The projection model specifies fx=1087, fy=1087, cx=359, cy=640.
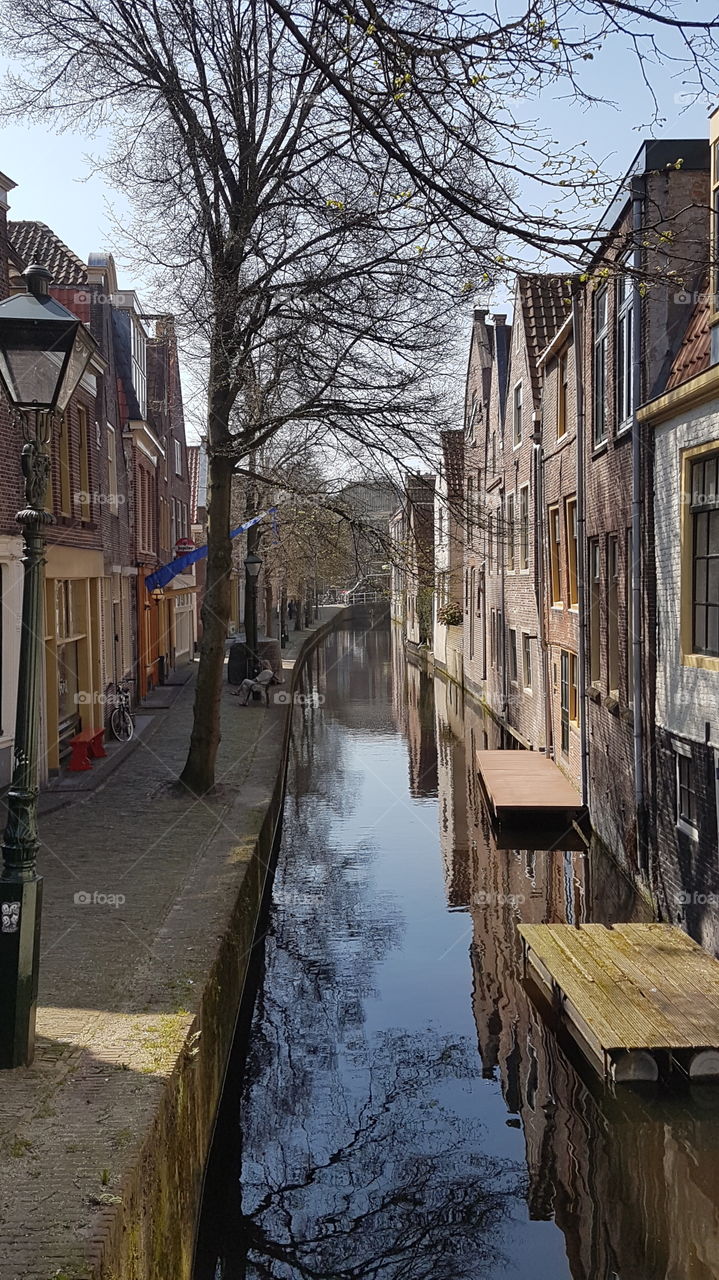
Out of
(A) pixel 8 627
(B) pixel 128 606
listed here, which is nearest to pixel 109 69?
(A) pixel 8 627

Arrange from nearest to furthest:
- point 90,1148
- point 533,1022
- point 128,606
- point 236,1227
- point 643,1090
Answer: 1. point 90,1148
2. point 236,1227
3. point 643,1090
4. point 533,1022
5. point 128,606

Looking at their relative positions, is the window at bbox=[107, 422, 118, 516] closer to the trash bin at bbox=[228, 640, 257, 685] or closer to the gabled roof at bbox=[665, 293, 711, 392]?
the trash bin at bbox=[228, 640, 257, 685]

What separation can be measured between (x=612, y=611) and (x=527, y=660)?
8.70 meters

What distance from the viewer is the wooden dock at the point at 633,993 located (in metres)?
7.26

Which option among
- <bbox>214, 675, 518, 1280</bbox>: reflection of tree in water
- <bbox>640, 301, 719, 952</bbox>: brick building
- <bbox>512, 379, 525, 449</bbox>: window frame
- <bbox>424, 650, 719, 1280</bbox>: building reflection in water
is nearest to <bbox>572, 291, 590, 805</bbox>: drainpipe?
<bbox>424, 650, 719, 1280</bbox>: building reflection in water

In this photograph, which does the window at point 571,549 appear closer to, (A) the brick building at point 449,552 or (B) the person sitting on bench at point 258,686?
(A) the brick building at point 449,552

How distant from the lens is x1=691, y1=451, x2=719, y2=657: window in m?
9.27

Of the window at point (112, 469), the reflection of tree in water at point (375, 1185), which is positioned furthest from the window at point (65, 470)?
the reflection of tree in water at point (375, 1185)

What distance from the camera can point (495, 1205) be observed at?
674 centimetres

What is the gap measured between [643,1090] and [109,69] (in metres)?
11.5

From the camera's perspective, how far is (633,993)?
8.12 meters

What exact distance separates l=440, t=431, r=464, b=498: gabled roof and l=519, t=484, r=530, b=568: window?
24.3 feet

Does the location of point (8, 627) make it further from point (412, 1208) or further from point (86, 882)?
point (412, 1208)

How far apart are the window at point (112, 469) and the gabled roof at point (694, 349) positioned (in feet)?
40.1
